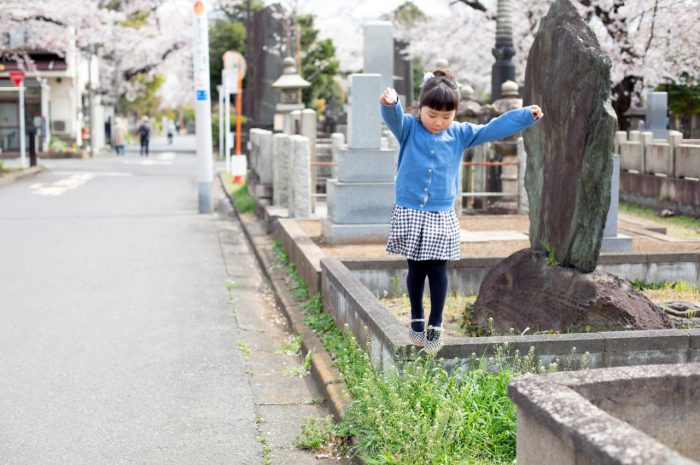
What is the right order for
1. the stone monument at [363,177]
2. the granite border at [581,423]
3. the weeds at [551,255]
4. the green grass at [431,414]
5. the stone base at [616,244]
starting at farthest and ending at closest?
the stone monument at [363,177]
the stone base at [616,244]
the weeds at [551,255]
the green grass at [431,414]
the granite border at [581,423]

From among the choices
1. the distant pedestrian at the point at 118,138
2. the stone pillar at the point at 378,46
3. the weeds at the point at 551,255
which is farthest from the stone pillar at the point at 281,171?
the distant pedestrian at the point at 118,138

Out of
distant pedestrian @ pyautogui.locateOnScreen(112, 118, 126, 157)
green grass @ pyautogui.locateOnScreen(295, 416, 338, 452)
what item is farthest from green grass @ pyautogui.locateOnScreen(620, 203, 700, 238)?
distant pedestrian @ pyautogui.locateOnScreen(112, 118, 126, 157)

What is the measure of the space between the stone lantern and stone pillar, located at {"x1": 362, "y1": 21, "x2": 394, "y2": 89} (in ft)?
28.8

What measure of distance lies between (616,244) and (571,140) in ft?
12.8

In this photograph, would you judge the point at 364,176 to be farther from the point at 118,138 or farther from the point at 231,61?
the point at 118,138

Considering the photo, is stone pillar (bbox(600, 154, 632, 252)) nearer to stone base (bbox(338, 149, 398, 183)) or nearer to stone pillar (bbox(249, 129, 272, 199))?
stone base (bbox(338, 149, 398, 183))

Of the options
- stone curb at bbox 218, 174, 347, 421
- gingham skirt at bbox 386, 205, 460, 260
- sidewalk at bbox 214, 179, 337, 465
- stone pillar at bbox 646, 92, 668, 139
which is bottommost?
sidewalk at bbox 214, 179, 337, 465

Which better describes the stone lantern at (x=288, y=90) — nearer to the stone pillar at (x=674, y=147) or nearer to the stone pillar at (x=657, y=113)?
the stone pillar at (x=657, y=113)

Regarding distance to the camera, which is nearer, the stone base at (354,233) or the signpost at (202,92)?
the stone base at (354,233)

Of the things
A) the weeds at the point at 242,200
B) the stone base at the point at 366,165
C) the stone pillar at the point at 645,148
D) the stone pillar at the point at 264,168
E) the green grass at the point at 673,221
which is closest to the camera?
the stone base at the point at 366,165

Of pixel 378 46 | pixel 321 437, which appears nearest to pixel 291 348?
pixel 321 437

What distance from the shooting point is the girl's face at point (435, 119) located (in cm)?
507

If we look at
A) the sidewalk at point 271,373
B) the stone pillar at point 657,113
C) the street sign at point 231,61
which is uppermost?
the street sign at point 231,61

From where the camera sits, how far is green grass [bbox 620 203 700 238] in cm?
1293
